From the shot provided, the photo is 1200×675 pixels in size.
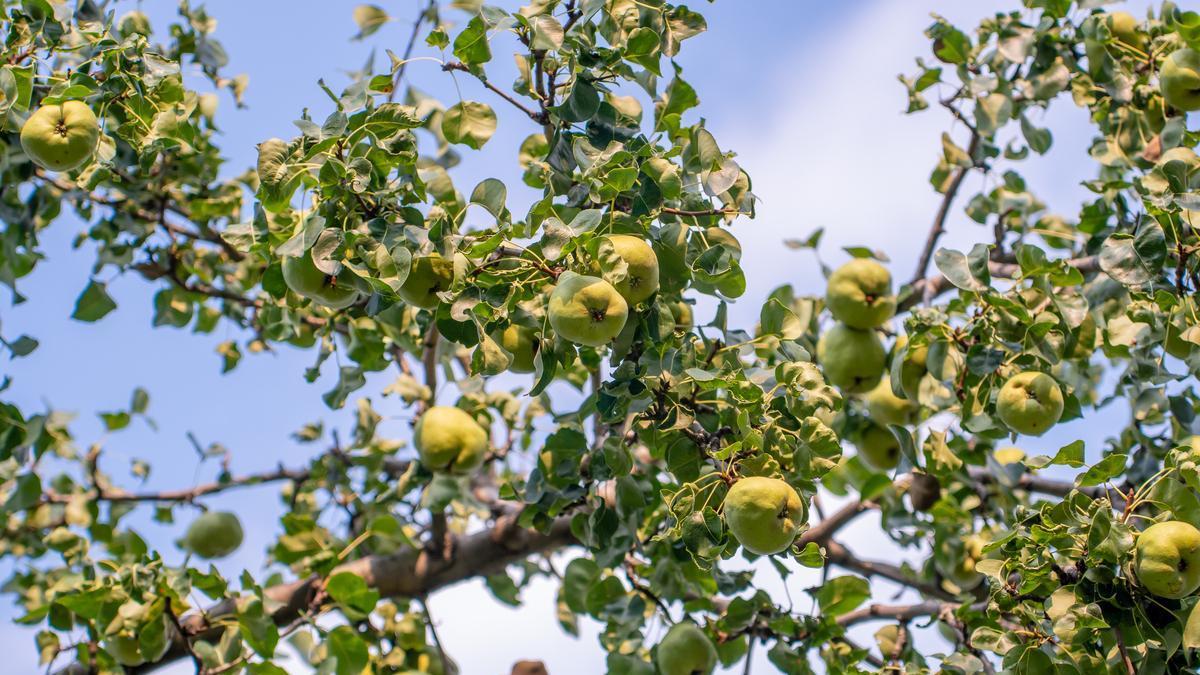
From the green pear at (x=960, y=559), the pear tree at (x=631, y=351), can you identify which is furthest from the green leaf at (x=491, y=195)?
the green pear at (x=960, y=559)

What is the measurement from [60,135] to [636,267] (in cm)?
143

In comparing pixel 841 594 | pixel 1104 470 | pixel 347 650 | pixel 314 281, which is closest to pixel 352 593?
pixel 347 650

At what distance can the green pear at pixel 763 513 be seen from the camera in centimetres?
197

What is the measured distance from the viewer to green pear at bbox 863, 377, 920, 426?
131 inches

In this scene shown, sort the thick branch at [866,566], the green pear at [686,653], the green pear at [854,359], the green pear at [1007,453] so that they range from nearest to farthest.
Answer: the green pear at [686,653] → the green pear at [854,359] → the thick branch at [866,566] → the green pear at [1007,453]

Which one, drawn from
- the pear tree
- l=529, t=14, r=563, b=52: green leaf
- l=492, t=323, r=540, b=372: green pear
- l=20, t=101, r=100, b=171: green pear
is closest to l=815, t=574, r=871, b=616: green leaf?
the pear tree

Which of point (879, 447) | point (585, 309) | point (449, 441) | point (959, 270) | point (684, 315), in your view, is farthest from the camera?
point (879, 447)

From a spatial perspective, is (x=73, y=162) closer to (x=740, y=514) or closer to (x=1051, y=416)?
(x=740, y=514)

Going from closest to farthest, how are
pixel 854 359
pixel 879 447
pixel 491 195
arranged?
pixel 491 195 → pixel 854 359 → pixel 879 447

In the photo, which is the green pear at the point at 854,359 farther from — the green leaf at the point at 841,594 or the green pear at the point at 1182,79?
the green pear at the point at 1182,79

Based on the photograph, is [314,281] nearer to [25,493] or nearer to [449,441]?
[449,441]

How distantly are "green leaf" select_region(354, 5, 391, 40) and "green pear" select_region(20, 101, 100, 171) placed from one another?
49.3 inches

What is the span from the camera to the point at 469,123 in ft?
8.16

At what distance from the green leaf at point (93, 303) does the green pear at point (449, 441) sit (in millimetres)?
1087
